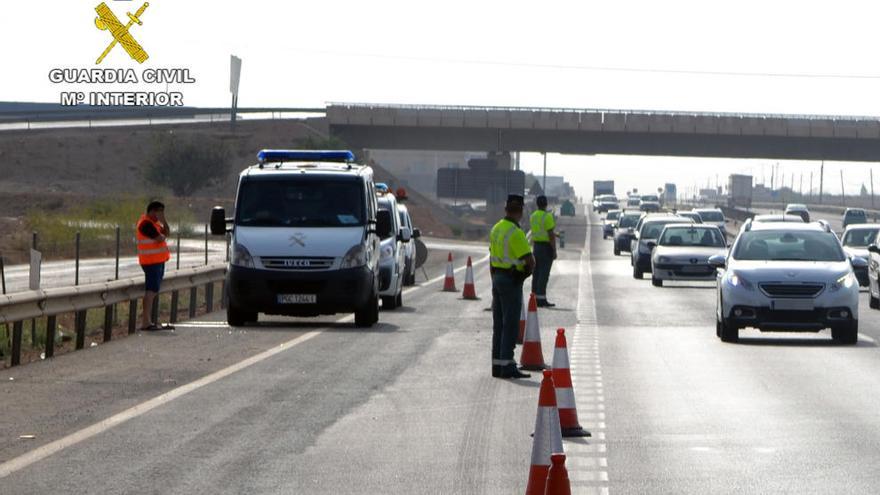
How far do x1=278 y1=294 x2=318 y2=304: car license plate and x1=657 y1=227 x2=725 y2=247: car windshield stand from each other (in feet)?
58.1

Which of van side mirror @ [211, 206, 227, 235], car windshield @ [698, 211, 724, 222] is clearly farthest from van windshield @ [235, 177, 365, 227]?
car windshield @ [698, 211, 724, 222]

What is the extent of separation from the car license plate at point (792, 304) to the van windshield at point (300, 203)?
5.68 m

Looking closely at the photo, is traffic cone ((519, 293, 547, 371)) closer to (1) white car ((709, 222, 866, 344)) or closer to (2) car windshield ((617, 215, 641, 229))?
(1) white car ((709, 222, 866, 344))

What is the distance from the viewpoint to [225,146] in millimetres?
108375

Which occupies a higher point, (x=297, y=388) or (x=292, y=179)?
(x=292, y=179)

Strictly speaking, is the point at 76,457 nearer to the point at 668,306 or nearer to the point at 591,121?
the point at 668,306

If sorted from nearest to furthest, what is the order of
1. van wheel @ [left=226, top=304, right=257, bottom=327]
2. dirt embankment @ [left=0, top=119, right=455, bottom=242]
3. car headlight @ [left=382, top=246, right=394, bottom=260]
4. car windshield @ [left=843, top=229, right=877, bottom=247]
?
van wheel @ [left=226, top=304, right=257, bottom=327]
car headlight @ [left=382, top=246, right=394, bottom=260]
car windshield @ [left=843, top=229, right=877, bottom=247]
dirt embankment @ [left=0, top=119, right=455, bottom=242]

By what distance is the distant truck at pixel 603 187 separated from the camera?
181625 millimetres

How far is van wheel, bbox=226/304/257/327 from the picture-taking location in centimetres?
2312

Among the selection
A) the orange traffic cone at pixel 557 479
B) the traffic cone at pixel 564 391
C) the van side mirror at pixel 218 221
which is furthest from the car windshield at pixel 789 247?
the orange traffic cone at pixel 557 479

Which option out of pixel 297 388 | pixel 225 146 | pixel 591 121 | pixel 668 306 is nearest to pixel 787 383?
pixel 297 388

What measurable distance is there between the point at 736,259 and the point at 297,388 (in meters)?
9.03

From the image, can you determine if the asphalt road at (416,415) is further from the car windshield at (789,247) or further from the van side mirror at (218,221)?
the van side mirror at (218,221)

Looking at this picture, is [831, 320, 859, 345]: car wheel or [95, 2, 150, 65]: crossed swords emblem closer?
[831, 320, 859, 345]: car wheel
